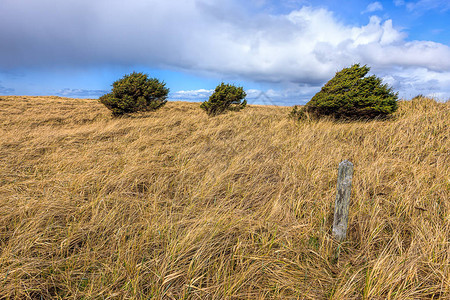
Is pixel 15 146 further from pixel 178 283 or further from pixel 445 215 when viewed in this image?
pixel 445 215

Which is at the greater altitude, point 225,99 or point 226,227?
point 225,99

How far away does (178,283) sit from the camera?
1.78m

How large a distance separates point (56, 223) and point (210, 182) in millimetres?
1899

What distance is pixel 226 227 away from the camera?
7.47 feet

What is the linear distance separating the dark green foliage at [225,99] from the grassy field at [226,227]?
27.5 feet

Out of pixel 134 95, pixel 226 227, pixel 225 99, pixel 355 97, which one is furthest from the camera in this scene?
pixel 225 99

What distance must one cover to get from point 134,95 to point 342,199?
11.8m

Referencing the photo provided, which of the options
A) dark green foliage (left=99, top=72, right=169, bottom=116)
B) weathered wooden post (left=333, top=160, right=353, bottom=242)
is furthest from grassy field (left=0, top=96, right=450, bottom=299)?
dark green foliage (left=99, top=72, right=169, bottom=116)

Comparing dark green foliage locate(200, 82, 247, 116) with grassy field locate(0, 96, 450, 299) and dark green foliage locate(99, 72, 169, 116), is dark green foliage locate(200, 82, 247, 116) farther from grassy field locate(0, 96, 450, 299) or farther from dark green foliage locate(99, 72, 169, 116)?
grassy field locate(0, 96, 450, 299)

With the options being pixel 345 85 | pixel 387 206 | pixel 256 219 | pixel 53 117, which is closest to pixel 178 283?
pixel 256 219

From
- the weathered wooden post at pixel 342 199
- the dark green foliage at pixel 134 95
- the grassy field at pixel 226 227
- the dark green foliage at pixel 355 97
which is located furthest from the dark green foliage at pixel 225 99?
the weathered wooden post at pixel 342 199

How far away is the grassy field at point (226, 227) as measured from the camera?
1.72m

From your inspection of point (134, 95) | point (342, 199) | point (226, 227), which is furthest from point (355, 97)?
point (134, 95)

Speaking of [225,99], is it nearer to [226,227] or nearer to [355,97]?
[355,97]
